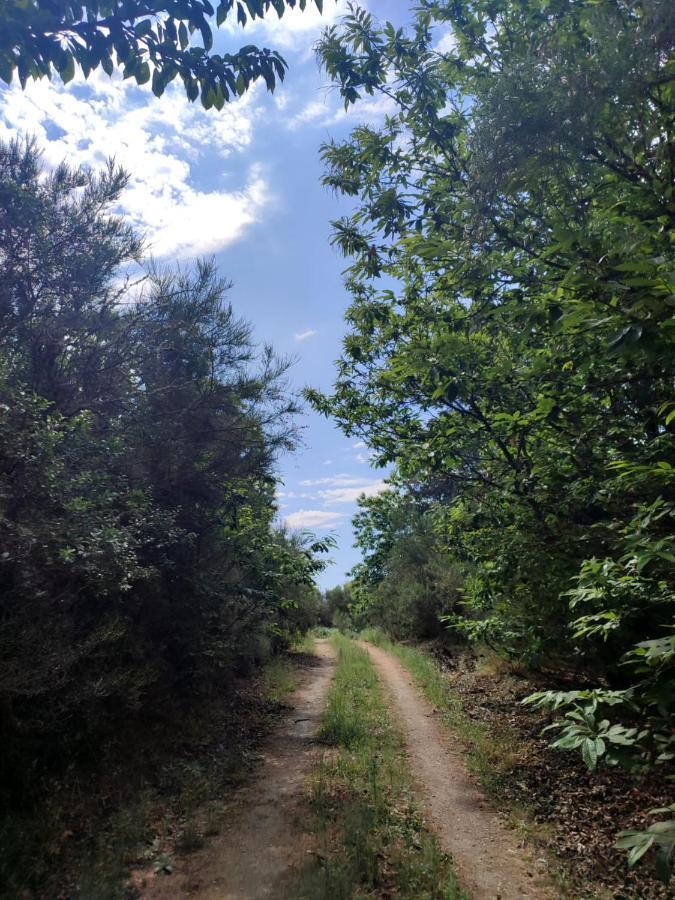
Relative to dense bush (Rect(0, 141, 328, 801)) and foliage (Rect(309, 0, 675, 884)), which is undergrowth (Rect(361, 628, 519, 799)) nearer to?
foliage (Rect(309, 0, 675, 884))

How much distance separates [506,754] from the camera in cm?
756

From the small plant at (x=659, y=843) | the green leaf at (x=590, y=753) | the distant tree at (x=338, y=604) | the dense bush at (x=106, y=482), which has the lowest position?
the distant tree at (x=338, y=604)

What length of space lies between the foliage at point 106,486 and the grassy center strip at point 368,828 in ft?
9.50

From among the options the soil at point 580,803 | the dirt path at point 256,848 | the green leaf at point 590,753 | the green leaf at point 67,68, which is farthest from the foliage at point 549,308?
the dirt path at point 256,848

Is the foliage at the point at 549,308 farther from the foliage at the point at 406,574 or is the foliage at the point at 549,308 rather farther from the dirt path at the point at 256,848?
the foliage at the point at 406,574

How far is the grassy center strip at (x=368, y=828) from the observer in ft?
14.4

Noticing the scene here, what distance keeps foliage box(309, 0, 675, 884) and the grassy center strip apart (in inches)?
89.8

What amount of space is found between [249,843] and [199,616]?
4423mm

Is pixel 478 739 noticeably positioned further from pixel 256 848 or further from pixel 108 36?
pixel 108 36

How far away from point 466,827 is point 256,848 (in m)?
2.21

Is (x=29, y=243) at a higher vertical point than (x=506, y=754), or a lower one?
higher

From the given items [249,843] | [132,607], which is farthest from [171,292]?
[249,843]

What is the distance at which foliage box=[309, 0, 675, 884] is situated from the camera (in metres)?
2.78

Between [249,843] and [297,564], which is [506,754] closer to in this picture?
[249,843]
